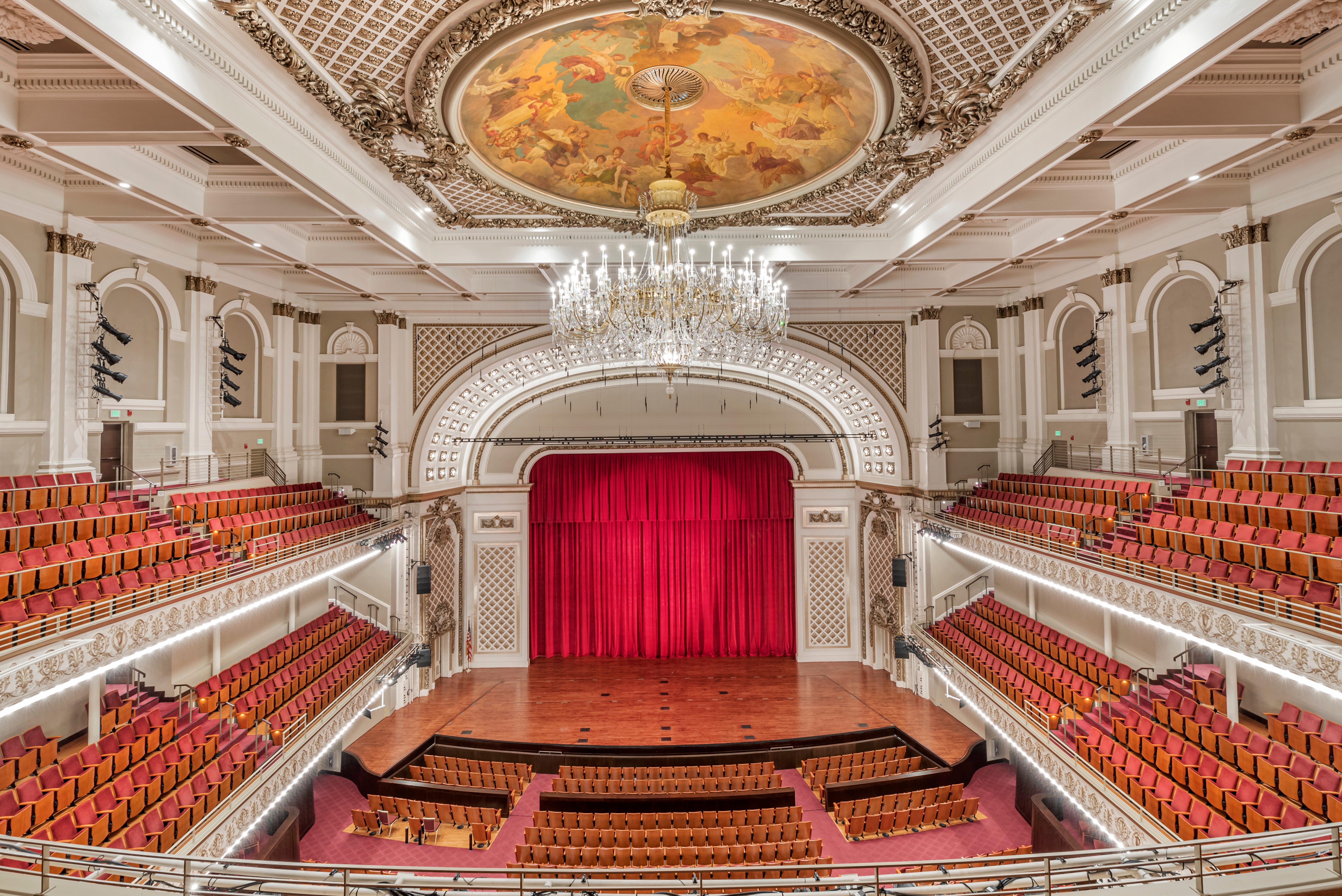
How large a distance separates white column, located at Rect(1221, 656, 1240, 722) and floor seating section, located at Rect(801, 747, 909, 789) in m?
5.75

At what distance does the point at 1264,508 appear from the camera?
841 centimetres

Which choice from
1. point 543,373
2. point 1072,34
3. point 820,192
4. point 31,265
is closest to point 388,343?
point 543,373

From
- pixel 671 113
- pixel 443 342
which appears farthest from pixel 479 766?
pixel 671 113

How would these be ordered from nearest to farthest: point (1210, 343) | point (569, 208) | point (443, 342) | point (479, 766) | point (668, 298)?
point (668, 298)
point (1210, 343)
point (569, 208)
point (479, 766)
point (443, 342)

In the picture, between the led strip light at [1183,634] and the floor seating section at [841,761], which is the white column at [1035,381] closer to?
the led strip light at [1183,634]

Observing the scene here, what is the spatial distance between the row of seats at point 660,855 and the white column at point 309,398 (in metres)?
9.73

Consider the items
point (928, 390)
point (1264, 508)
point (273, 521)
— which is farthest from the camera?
point (928, 390)

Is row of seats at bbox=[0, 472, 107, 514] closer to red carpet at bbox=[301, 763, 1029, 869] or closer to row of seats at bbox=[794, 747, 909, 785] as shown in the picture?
red carpet at bbox=[301, 763, 1029, 869]

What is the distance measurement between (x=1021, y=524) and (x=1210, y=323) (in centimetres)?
435

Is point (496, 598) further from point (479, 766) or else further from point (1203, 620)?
Result: point (1203, 620)

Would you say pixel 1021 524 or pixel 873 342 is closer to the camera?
pixel 1021 524

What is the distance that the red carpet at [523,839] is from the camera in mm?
10688

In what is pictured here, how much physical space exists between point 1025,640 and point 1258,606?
6.70 metres

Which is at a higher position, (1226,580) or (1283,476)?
(1283,476)
